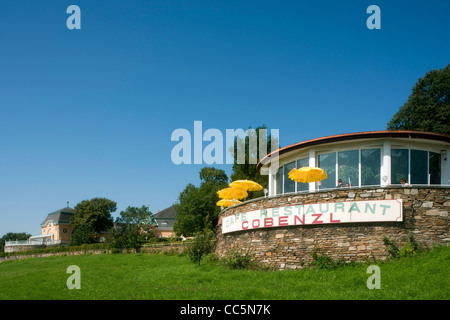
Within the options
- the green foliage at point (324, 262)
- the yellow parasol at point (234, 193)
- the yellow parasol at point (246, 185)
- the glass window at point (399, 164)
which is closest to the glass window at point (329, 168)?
the glass window at point (399, 164)

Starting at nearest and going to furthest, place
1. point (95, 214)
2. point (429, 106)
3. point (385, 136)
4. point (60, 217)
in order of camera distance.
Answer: point (385, 136), point (429, 106), point (95, 214), point (60, 217)

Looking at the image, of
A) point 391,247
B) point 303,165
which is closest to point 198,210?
point 303,165

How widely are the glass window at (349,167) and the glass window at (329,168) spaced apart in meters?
0.29

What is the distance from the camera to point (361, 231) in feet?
48.9

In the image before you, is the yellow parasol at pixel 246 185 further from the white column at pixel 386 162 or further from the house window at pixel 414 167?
the house window at pixel 414 167

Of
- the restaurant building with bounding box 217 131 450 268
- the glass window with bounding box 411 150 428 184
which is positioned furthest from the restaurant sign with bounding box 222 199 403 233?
the glass window with bounding box 411 150 428 184

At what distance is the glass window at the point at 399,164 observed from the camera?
678 inches

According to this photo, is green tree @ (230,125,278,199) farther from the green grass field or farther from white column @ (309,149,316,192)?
the green grass field

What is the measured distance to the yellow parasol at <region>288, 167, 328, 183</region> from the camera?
17156mm

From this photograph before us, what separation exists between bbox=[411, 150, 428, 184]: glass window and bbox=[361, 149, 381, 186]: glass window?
1399mm

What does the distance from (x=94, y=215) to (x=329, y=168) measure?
163 ft

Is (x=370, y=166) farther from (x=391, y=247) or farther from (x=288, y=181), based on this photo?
(x=288, y=181)

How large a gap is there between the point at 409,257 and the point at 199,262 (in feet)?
30.8
